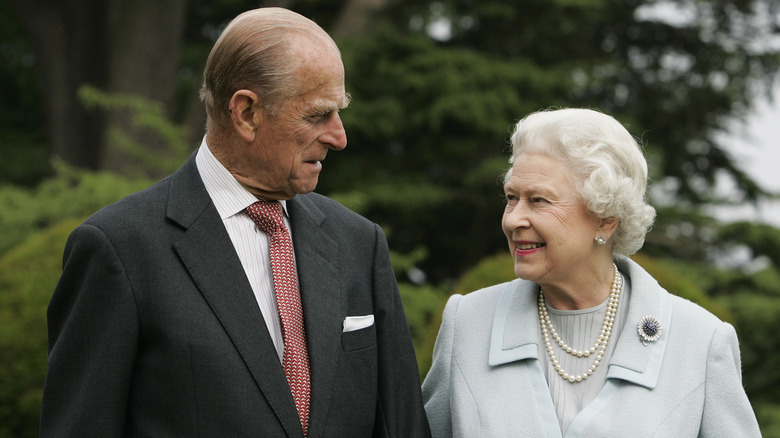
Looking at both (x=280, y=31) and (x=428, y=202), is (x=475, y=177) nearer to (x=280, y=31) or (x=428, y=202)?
(x=428, y=202)

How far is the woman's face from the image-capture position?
2859 millimetres

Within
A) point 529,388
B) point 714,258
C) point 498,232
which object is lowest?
point 714,258

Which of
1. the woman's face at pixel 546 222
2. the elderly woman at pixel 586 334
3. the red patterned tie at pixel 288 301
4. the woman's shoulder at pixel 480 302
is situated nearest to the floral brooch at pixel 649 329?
the elderly woman at pixel 586 334

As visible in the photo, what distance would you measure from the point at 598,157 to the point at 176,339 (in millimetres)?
1347

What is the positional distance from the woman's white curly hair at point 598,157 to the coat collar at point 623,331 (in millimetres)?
192

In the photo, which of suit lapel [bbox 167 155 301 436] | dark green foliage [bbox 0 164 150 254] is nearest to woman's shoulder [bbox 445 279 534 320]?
suit lapel [bbox 167 155 301 436]

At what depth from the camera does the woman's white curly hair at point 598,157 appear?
2838 millimetres

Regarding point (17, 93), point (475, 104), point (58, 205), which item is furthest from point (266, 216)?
point (17, 93)

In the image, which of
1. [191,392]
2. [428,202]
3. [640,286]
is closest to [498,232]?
[428,202]

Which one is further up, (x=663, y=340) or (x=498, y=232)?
(x=663, y=340)

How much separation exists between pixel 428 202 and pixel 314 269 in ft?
21.7

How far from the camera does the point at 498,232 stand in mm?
9969

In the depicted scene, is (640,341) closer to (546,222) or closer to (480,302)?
(546,222)

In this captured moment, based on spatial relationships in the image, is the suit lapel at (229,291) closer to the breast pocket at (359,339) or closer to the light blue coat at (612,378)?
the breast pocket at (359,339)
